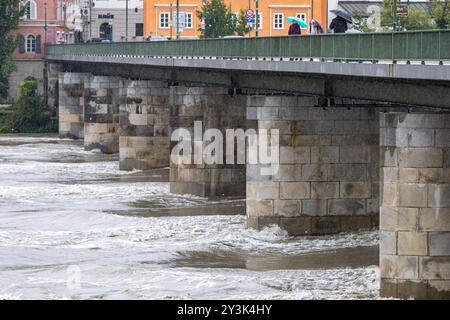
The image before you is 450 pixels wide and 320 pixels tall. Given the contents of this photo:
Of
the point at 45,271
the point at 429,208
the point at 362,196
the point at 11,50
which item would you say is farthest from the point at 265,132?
the point at 11,50

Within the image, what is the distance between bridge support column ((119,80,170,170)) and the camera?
8406 centimetres

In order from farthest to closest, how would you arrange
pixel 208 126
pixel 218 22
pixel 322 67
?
pixel 218 22
pixel 208 126
pixel 322 67

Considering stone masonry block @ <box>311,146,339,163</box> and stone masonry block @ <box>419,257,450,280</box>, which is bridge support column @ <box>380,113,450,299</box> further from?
stone masonry block @ <box>311,146,339,163</box>

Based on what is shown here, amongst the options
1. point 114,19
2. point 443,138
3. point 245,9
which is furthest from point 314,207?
point 114,19

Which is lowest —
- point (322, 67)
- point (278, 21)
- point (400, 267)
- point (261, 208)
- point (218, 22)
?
point (400, 267)

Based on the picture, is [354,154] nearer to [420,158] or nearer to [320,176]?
[320,176]

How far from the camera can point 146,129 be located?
8431 cm

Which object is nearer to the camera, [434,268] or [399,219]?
[434,268]

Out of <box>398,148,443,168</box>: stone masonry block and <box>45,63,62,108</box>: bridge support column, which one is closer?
<box>398,148,443,168</box>: stone masonry block

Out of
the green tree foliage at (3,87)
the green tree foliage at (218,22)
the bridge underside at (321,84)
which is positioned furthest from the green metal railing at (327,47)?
the green tree foliage at (3,87)

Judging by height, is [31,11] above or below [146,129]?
above

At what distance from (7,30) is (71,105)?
29.3 m

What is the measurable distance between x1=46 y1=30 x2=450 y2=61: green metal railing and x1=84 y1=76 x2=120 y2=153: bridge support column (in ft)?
57.1

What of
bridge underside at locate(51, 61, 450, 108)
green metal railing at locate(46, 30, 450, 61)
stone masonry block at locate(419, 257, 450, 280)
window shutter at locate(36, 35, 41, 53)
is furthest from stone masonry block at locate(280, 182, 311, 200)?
window shutter at locate(36, 35, 41, 53)
